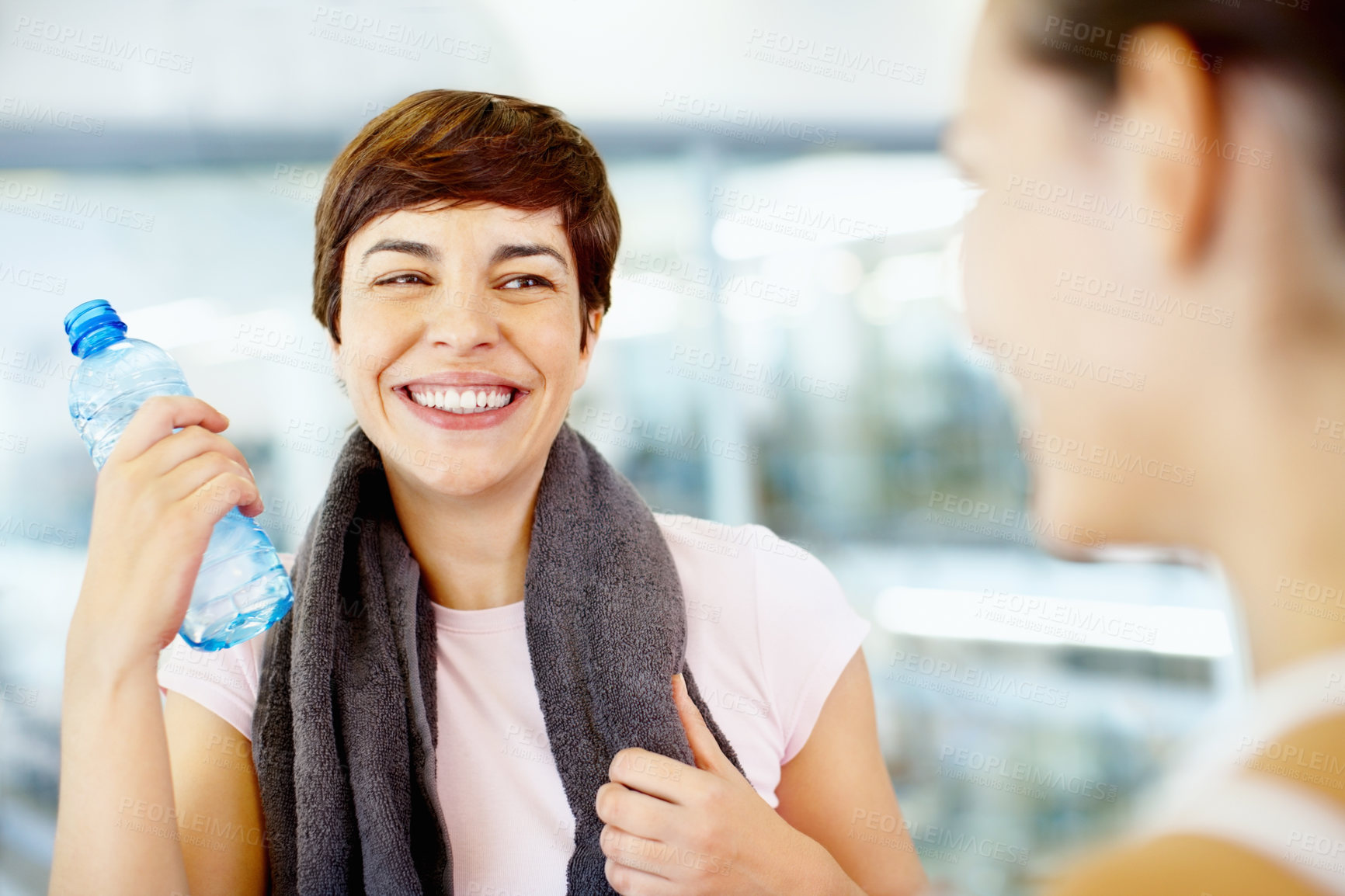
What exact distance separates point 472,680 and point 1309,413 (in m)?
0.81

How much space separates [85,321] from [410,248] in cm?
28

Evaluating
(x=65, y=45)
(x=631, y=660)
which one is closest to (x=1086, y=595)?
(x=631, y=660)

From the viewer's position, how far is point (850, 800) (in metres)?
0.97
